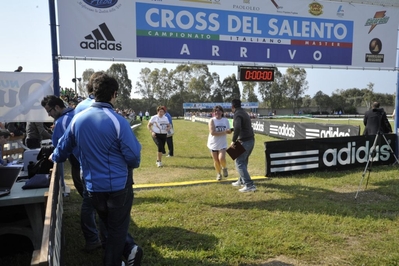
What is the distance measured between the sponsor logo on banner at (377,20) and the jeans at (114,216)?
819cm

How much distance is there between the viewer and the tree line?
80.9 metres

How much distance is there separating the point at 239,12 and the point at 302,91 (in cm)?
8235

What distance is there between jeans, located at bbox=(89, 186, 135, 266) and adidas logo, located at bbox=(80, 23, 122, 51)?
4034 millimetres

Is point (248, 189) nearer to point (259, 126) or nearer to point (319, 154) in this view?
point (319, 154)

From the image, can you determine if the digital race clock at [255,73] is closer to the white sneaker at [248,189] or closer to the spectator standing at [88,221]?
the white sneaker at [248,189]

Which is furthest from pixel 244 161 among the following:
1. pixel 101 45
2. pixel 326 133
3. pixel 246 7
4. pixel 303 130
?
pixel 303 130

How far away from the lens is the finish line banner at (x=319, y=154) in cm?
761

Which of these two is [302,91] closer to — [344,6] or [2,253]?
[344,6]

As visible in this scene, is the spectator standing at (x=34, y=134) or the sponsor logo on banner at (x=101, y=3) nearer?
the sponsor logo on banner at (x=101, y=3)

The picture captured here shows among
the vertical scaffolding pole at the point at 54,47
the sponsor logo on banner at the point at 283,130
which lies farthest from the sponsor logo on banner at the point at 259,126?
the vertical scaffolding pole at the point at 54,47

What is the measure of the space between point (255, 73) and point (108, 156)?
5.45 metres

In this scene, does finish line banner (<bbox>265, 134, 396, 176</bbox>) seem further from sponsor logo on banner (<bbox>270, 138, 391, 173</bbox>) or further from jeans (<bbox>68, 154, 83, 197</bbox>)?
jeans (<bbox>68, 154, 83, 197</bbox>)

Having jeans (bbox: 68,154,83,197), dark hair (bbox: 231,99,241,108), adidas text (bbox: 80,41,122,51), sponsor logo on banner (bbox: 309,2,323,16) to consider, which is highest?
sponsor logo on banner (bbox: 309,2,323,16)

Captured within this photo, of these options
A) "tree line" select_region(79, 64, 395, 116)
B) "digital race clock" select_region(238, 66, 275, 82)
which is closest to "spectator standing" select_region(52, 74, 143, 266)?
"digital race clock" select_region(238, 66, 275, 82)
